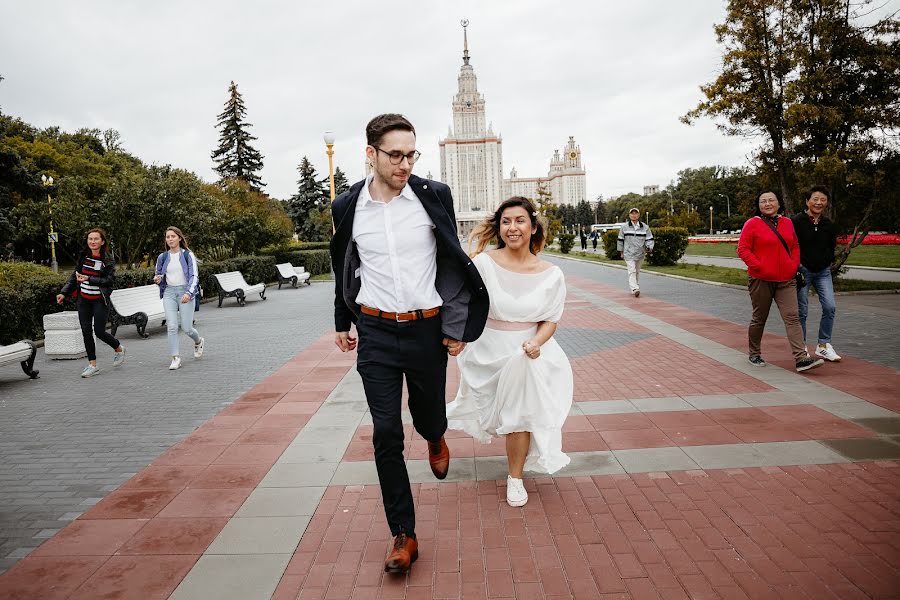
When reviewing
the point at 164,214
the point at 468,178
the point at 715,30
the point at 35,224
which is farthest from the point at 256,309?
the point at 468,178

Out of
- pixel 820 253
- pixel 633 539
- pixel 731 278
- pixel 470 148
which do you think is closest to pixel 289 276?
pixel 731 278

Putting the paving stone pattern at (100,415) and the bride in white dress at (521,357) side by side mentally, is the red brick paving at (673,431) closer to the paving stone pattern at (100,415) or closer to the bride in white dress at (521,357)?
the bride in white dress at (521,357)

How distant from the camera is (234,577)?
2.79m

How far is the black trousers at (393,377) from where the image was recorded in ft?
9.16

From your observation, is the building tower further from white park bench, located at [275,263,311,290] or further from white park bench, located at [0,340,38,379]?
white park bench, located at [0,340,38,379]

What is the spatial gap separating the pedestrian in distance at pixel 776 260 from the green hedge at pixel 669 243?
17.3 metres

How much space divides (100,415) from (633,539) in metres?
5.16

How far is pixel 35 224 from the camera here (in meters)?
33.3

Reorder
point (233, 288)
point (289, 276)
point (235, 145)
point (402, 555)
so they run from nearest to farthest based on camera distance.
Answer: point (402, 555) < point (233, 288) < point (289, 276) < point (235, 145)

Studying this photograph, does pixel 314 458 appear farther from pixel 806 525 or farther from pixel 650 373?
pixel 650 373

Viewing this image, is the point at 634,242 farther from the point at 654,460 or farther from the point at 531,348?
the point at 531,348

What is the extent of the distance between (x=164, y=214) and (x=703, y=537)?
18.8 metres

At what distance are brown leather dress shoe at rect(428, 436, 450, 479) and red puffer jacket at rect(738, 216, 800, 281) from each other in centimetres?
431

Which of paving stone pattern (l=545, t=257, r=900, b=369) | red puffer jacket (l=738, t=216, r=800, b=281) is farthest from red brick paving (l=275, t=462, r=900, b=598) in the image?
paving stone pattern (l=545, t=257, r=900, b=369)
